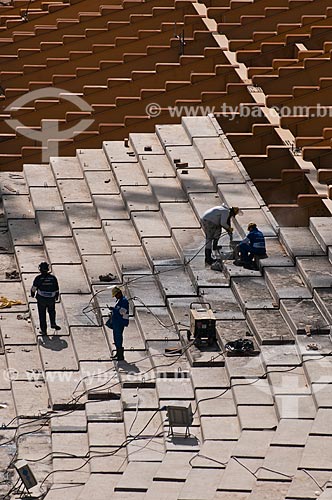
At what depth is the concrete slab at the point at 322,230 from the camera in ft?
104

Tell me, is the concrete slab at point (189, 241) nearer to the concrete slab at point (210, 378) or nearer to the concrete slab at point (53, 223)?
the concrete slab at point (53, 223)

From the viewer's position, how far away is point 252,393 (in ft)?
A: 91.9

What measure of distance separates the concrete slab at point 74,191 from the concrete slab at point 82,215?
209mm

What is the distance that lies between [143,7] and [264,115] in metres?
6.42

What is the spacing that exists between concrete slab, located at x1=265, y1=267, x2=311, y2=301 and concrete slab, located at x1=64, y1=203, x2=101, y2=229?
4303 millimetres

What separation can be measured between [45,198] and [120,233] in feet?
8.60

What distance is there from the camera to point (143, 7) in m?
42.7

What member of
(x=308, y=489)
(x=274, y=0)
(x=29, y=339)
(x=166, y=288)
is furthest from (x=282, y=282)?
(x=274, y=0)

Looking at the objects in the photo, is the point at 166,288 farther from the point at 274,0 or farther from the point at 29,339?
the point at 274,0

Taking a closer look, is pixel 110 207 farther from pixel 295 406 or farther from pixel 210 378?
pixel 295 406

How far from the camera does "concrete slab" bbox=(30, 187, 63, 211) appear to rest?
35.6 m

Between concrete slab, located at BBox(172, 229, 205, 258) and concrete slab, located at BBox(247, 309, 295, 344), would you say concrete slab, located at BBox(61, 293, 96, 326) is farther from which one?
concrete slab, located at BBox(247, 309, 295, 344)

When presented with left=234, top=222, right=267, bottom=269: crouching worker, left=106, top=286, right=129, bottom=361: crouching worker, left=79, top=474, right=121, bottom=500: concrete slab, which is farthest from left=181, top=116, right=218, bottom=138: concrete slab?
left=79, top=474, right=121, bottom=500: concrete slab

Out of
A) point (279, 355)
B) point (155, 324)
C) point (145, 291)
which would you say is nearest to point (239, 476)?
point (279, 355)
